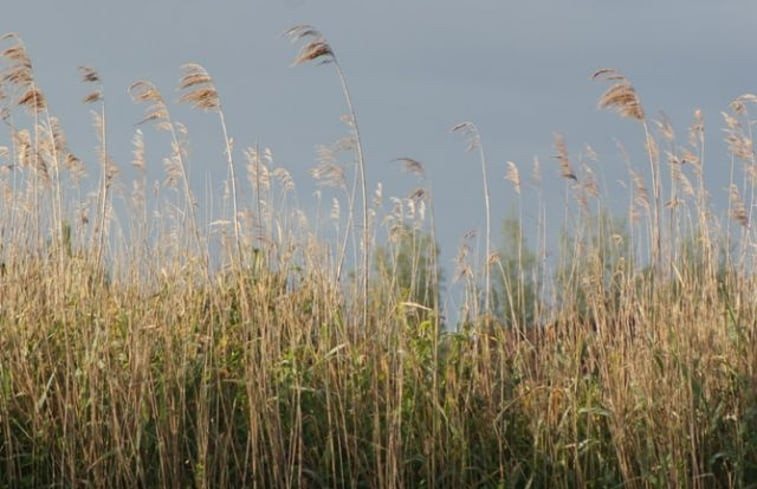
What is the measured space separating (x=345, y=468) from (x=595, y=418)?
1021 millimetres

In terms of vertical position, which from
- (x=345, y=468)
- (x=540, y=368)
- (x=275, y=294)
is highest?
(x=275, y=294)

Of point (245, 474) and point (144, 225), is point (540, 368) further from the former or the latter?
point (144, 225)

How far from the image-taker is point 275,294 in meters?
5.37

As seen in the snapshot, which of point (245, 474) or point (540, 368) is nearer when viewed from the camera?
point (245, 474)

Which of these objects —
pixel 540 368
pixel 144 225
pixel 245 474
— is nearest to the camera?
pixel 245 474

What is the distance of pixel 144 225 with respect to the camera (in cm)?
559

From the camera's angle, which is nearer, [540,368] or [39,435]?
[39,435]

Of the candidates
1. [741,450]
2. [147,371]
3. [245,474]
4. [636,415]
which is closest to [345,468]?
[245,474]

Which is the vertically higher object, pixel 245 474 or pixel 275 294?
pixel 275 294

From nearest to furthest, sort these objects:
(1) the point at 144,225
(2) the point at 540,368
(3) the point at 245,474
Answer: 1. (3) the point at 245,474
2. (2) the point at 540,368
3. (1) the point at 144,225

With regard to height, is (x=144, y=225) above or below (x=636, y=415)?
above

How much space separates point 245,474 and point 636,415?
1.51 metres

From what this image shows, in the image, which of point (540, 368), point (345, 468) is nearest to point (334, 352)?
point (345, 468)

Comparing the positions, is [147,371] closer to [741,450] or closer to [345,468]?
[345,468]
